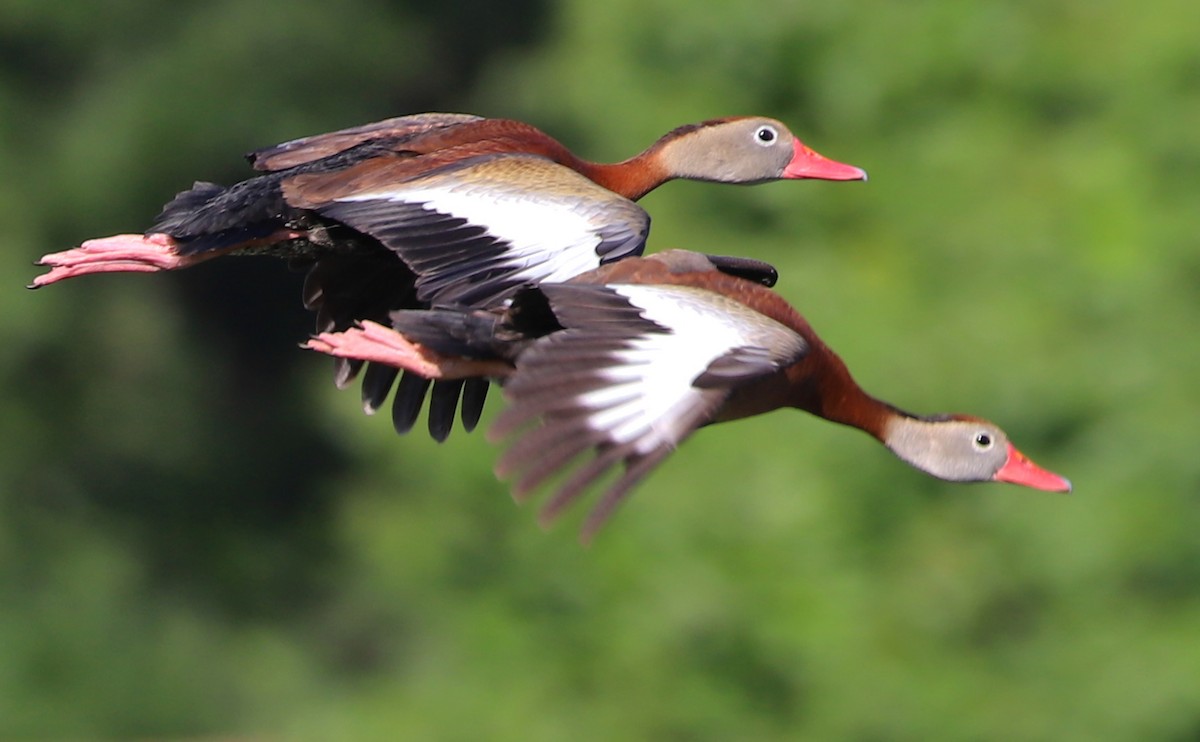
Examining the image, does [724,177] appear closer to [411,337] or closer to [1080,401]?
[411,337]

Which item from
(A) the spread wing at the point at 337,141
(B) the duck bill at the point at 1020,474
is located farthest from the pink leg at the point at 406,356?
(B) the duck bill at the point at 1020,474

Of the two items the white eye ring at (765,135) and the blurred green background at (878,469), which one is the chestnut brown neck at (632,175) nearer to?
the white eye ring at (765,135)

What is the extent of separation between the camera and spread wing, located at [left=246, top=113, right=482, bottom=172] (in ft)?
26.8

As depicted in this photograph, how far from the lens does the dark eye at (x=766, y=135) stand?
29.0 feet

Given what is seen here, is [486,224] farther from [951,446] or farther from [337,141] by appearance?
[951,446]

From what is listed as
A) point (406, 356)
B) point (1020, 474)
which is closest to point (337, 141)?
point (406, 356)

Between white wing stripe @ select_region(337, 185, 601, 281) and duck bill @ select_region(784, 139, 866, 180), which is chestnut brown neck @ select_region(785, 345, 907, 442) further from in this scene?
duck bill @ select_region(784, 139, 866, 180)

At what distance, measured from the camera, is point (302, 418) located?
24.8 metres

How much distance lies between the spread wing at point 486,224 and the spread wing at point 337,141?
0.45m

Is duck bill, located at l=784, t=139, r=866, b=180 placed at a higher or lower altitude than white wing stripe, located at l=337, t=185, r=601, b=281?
lower

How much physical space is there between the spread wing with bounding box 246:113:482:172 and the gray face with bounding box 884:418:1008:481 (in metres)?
1.67

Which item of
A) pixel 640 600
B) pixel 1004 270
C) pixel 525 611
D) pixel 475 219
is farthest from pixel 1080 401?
pixel 475 219

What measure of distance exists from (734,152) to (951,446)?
150cm

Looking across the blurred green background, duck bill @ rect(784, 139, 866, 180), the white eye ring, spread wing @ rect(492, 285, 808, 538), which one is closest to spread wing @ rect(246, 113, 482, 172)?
the white eye ring
